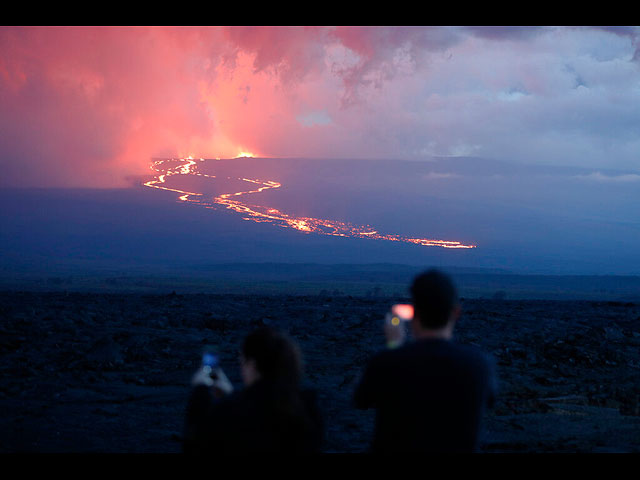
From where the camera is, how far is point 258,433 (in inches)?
123

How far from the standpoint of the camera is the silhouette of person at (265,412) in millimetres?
3143

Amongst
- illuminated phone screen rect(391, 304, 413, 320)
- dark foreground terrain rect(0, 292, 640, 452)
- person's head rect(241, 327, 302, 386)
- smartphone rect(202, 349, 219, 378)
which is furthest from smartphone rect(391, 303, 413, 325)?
dark foreground terrain rect(0, 292, 640, 452)

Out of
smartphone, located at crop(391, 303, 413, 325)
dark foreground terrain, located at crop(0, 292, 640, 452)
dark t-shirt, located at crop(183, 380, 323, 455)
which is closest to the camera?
dark t-shirt, located at crop(183, 380, 323, 455)

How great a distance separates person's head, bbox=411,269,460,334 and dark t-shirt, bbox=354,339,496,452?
81mm

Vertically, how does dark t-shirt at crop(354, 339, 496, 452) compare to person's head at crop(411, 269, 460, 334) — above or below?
below

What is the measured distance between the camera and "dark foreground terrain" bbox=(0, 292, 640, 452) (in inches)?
369

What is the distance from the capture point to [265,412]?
3.14m

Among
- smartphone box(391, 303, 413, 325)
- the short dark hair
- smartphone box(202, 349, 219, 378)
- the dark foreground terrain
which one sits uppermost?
the short dark hair

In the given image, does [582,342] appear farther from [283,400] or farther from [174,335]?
[283,400]

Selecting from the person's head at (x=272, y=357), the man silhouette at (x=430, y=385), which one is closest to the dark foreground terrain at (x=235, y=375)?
the man silhouette at (x=430, y=385)

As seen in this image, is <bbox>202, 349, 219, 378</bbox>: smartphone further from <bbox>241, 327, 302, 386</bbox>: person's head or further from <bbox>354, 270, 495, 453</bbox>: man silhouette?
<bbox>354, 270, 495, 453</bbox>: man silhouette

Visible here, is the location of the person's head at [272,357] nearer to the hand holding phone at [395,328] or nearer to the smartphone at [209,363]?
the smartphone at [209,363]

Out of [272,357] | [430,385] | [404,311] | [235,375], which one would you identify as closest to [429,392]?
[430,385]
